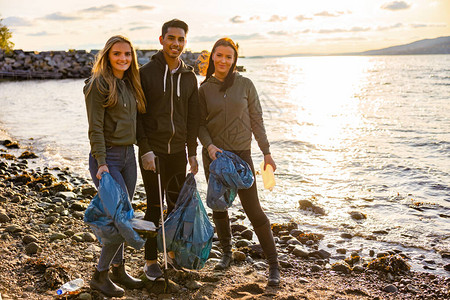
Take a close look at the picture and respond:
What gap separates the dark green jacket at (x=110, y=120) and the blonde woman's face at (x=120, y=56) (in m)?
0.13

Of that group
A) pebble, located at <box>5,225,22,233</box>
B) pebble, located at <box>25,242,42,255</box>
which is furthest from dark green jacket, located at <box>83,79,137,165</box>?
pebble, located at <box>5,225,22,233</box>

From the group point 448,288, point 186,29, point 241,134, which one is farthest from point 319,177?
point 186,29

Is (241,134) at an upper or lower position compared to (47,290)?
upper

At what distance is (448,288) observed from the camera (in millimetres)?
4848

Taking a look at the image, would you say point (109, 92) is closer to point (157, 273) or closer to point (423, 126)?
point (157, 273)

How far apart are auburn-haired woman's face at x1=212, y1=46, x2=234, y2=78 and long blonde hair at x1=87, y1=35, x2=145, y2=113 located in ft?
2.83

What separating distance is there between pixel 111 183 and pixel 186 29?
1659mm

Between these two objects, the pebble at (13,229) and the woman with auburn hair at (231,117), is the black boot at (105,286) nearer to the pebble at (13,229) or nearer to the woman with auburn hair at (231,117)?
the woman with auburn hair at (231,117)

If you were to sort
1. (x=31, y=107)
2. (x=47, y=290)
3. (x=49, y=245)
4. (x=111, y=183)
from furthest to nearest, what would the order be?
(x=31, y=107) → (x=49, y=245) → (x=47, y=290) → (x=111, y=183)

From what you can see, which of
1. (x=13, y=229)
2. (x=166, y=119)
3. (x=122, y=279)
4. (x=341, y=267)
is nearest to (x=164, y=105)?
(x=166, y=119)

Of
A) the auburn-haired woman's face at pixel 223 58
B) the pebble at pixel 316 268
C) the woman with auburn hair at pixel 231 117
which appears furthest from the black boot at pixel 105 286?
the pebble at pixel 316 268

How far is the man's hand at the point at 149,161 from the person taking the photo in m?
3.80

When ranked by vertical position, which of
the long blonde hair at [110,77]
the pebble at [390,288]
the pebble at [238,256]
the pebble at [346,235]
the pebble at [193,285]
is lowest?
the pebble at [346,235]

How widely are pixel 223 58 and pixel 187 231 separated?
1.78 m
